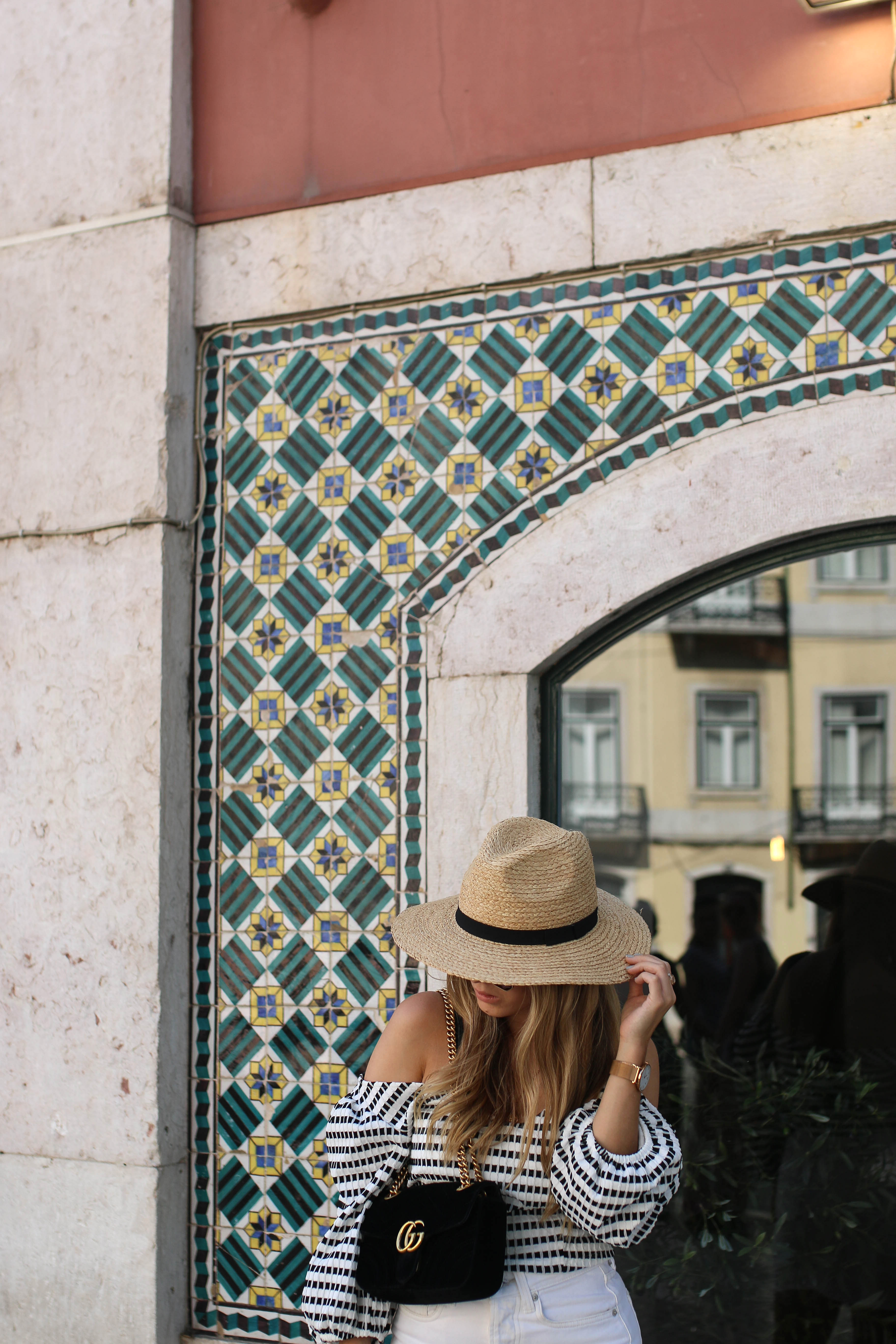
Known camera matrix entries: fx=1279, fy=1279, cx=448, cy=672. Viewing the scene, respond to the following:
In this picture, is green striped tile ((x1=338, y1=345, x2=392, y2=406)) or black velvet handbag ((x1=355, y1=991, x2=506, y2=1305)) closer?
black velvet handbag ((x1=355, y1=991, x2=506, y2=1305))

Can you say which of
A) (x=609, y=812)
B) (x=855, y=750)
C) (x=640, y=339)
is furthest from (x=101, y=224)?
(x=855, y=750)

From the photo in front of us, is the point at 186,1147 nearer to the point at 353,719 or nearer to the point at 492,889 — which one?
the point at 353,719

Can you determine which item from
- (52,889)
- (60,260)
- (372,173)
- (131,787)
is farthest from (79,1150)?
(372,173)

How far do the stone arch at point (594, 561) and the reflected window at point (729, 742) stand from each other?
6.77 metres

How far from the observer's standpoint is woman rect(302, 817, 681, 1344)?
2006mm

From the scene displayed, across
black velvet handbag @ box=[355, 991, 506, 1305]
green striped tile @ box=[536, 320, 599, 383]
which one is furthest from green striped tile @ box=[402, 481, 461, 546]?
black velvet handbag @ box=[355, 991, 506, 1305]

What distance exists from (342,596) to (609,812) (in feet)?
19.9

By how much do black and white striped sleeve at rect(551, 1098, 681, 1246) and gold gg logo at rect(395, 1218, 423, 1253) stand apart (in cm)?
22

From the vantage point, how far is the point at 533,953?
204 cm

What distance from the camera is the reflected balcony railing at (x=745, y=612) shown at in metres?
9.02

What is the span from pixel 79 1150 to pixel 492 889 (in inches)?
83.0

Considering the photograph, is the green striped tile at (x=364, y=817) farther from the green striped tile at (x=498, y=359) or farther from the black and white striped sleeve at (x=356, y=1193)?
the black and white striped sleeve at (x=356, y=1193)

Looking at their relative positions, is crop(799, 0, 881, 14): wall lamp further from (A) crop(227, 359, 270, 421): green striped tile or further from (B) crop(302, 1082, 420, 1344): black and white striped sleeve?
(B) crop(302, 1082, 420, 1344): black and white striped sleeve

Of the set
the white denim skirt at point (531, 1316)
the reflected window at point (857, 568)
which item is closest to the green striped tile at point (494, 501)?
the white denim skirt at point (531, 1316)
